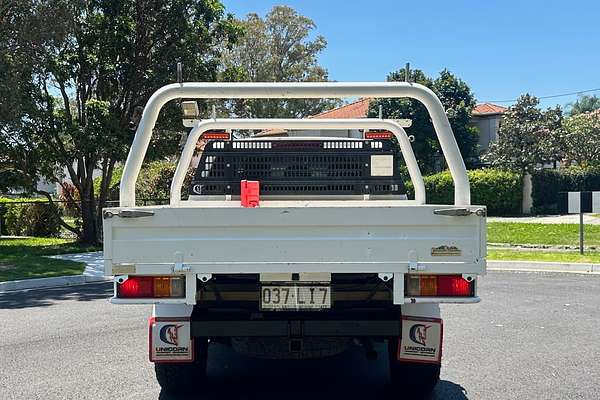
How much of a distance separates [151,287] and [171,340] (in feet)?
1.73

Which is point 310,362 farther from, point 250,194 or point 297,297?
point 250,194

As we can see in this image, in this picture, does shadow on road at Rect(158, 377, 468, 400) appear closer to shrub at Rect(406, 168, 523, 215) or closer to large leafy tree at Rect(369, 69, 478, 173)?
shrub at Rect(406, 168, 523, 215)

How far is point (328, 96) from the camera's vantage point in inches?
166

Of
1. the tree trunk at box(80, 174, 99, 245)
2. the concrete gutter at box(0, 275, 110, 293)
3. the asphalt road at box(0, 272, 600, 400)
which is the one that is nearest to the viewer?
the asphalt road at box(0, 272, 600, 400)

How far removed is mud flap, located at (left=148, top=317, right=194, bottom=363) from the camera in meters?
4.24

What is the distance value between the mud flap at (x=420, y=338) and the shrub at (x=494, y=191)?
23163 mm

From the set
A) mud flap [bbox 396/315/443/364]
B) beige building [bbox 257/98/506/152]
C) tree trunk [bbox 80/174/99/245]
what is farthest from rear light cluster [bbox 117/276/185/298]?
beige building [bbox 257/98/506/152]

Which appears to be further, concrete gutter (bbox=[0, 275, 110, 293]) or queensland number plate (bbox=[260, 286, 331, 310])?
concrete gutter (bbox=[0, 275, 110, 293])

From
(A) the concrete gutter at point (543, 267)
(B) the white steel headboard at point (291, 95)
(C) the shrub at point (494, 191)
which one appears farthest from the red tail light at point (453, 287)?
(C) the shrub at point (494, 191)

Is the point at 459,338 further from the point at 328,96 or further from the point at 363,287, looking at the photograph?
the point at 328,96

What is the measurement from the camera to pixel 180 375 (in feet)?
15.4

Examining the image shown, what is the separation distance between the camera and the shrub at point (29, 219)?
72.5 ft

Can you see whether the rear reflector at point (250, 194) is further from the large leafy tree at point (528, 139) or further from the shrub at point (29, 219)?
the large leafy tree at point (528, 139)

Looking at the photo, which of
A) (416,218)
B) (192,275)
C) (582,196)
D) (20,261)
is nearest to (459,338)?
(416,218)
